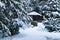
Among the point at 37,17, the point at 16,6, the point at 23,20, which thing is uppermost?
the point at 16,6

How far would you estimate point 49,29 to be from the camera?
12.6 metres

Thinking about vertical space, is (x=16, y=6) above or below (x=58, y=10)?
above

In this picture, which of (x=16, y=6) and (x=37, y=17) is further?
(x=37, y=17)

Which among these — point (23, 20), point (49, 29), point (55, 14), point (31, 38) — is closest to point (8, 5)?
point (23, 20)

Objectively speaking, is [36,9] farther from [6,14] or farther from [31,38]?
[6,14]

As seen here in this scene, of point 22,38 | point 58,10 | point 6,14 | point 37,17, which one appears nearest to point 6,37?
point 22,38

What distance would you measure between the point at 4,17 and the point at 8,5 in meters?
0.51

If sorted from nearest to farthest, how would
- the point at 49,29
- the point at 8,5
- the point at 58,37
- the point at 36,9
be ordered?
→ the point at 8,5 → the point at 58,37 → the point at 49,29 → the point at 36,9

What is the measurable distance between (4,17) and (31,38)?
2024 millimetres

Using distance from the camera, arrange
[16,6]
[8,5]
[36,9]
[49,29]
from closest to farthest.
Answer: [8,5] < [16,6] < [49,29] < [36,9]

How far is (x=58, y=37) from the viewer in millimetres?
10383

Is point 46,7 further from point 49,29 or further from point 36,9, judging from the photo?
point 49,29

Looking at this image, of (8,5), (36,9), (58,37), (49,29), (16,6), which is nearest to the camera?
(8,5)

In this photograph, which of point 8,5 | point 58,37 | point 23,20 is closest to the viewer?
point 8,5
